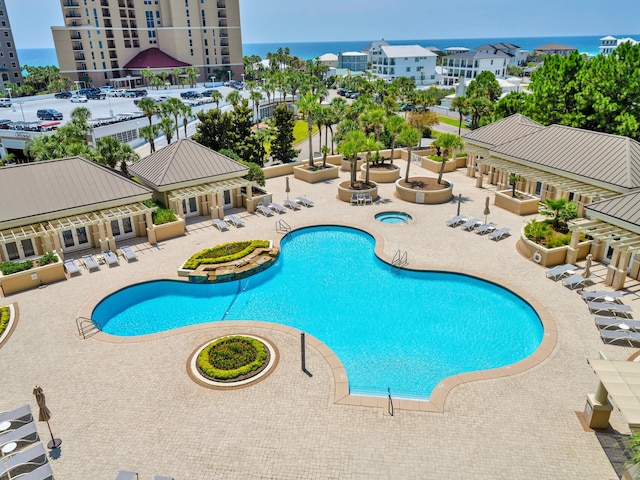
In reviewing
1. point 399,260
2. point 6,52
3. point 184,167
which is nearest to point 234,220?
point 184,167

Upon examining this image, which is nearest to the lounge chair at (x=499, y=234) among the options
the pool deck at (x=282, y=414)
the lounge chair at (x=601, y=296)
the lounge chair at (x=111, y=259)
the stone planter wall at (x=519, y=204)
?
the stone planter wall at (x=519, y=204)

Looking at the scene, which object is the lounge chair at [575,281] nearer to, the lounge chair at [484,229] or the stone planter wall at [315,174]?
the lounge chair at [484,229]

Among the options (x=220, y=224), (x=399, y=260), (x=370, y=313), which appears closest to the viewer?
(x=370, y=313)

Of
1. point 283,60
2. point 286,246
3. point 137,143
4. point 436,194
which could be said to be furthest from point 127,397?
point 283,60

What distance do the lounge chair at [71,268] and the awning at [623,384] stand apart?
88.6ft

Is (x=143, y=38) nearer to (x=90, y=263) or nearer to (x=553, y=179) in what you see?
(x=90, y=263)

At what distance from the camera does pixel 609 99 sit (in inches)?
1550

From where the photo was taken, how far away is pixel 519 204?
3569cm

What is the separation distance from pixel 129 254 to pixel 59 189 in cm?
629

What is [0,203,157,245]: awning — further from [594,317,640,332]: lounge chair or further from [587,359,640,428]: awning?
[594,317,640,332]: lounge chair

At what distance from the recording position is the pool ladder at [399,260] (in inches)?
1106

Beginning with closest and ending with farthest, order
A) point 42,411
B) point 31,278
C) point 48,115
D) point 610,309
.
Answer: point 42,411 < point 610,309 < point 31,278 < point 48,115

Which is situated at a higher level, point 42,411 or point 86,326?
point 42,411

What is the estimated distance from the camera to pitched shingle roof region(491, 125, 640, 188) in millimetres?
31125
